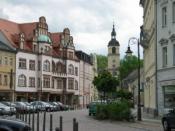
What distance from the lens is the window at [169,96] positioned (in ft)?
133

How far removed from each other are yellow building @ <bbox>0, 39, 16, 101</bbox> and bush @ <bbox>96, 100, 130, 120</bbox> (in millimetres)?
44937

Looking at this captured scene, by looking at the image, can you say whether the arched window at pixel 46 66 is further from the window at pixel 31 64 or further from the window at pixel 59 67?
the window at pixel 59 67

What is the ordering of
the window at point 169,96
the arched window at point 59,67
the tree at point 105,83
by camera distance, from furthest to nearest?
1. the arched window at point 59,67
2. the tree at point 105,83
3. the window at point 169,96

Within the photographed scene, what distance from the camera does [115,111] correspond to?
3912cm

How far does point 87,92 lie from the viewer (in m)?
126

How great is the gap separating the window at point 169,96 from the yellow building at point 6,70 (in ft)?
150

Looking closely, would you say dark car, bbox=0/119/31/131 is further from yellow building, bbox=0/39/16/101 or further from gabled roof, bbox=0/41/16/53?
gabled roof, bbox=0/41/16/53

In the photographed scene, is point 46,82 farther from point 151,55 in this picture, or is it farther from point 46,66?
point 151,55

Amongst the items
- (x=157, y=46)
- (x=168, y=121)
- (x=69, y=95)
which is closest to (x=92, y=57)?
(x=69, y=95)

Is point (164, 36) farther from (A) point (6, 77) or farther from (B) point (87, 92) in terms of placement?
(B) point (87, 92)

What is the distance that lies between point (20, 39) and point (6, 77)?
31.3ft

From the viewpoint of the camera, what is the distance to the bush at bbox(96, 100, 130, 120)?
127 feet

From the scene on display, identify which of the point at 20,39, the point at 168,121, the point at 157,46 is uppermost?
the point at 20,39

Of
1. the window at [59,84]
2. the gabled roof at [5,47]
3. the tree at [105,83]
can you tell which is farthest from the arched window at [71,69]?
the tree at [105,83]
